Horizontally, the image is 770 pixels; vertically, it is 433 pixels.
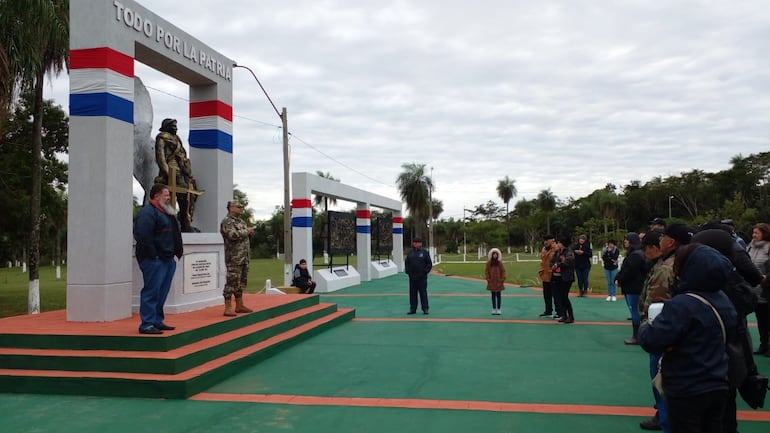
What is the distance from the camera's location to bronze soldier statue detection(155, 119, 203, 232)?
839 centimetres

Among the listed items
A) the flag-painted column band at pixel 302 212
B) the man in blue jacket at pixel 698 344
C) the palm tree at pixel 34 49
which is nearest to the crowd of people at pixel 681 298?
the man in blue jacket at pixel 698 344

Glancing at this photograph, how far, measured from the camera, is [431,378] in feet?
19.5

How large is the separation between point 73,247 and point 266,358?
2.86m

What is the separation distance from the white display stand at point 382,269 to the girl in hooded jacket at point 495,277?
42.9ft

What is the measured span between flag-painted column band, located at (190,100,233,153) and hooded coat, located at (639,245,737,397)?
819cm

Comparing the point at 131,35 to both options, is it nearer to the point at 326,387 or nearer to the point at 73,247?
the point at 73,247

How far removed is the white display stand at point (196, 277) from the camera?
775cm

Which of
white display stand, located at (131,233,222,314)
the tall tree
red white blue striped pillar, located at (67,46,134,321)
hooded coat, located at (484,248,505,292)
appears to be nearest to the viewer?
red white blue striped pillar, located at (67,46,134,321)

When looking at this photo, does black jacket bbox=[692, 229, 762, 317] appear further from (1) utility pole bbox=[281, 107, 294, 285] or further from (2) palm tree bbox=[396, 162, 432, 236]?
(2) palm tree bbox=[396, 162, 432, 236]

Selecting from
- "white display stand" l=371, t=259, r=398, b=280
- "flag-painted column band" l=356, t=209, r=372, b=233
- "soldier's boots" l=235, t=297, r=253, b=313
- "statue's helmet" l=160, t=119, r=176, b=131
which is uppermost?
"statue's helmet" l=160, t=119, r=176, b=131

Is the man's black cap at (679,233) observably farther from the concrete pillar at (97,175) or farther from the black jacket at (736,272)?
the concrete pillar at (97,175)

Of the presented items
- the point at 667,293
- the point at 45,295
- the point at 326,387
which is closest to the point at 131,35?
the point at 326,387

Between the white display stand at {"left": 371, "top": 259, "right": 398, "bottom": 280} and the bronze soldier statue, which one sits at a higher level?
the bronze soldier statue

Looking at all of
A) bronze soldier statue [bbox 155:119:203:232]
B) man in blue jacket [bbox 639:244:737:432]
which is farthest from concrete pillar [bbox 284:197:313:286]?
man in blue jacket [bbox 639:244:737:432]
